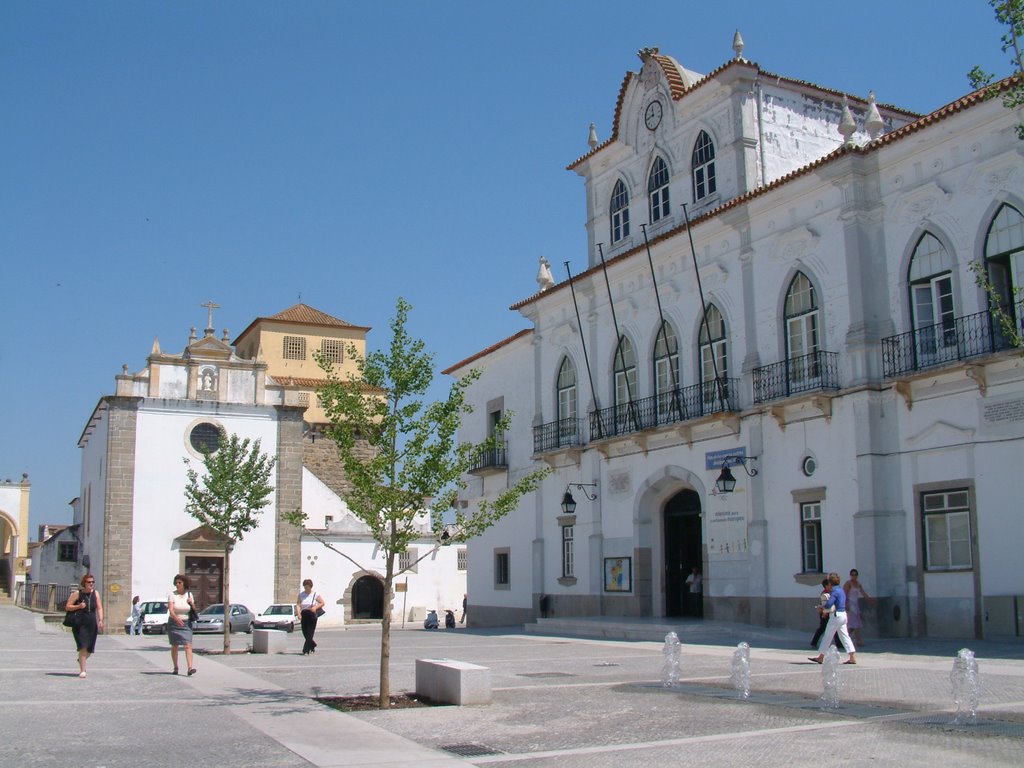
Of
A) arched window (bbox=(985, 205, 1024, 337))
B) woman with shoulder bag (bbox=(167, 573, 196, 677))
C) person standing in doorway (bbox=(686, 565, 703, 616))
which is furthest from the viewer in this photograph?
person standing in doorway (bbox=(686, 565, 703, 616))

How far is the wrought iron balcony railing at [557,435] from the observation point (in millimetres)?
32250

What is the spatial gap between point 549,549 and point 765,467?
34.0ft

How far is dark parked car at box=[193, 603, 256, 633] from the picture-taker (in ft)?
121

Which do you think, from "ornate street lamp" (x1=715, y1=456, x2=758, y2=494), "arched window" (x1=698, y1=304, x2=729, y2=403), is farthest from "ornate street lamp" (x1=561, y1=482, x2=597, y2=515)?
"ornate street lamp" (x1=715, y1=456, x2=758, y2=494)

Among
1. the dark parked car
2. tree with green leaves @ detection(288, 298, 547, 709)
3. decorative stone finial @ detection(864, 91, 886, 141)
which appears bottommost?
the dark parked car

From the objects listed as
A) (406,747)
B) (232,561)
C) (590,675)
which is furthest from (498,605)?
(406,747)

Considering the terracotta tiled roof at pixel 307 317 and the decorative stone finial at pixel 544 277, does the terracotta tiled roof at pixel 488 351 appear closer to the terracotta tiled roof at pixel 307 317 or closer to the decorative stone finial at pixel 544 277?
the decorative stone finial at pixel 544 277

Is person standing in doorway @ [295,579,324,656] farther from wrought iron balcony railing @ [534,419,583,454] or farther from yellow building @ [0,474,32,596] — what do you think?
yellow building @ [0,474,32,596]

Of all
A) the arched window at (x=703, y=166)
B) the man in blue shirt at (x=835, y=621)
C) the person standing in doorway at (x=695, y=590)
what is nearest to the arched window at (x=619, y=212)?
the arched window at (x=703, y=166)

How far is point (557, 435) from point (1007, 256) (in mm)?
15543

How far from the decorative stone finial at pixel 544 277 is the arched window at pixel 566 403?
2966 millimetres

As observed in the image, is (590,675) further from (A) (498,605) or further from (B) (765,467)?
(A) (498,605)

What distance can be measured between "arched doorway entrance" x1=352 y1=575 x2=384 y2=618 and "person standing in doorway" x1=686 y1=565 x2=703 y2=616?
73.5 ft

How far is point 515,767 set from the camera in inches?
348
